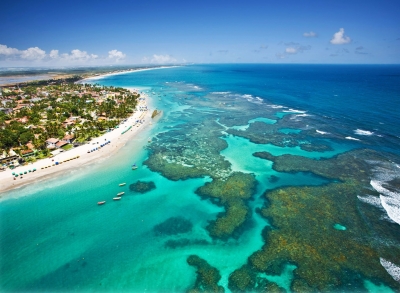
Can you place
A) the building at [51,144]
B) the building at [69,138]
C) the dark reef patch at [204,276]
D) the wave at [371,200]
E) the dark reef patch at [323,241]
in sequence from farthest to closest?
the building at [69,138], the building at [51,144], the wave at [371,200], the dark reef patch at [323,241], the dark reef patch at [204,276]

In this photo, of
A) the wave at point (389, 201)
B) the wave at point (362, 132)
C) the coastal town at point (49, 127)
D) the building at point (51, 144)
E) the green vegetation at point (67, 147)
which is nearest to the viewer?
the wave at point (389, 201)

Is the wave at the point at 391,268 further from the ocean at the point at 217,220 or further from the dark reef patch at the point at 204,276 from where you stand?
the dark reef patch at the point at 204,276

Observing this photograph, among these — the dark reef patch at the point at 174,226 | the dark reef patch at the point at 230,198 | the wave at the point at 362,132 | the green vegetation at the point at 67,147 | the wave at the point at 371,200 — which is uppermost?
the wave at the point at 362,132

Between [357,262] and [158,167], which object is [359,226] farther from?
[158,167]

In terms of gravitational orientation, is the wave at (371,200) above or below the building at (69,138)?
below

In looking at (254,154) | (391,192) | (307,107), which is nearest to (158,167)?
(254,154)

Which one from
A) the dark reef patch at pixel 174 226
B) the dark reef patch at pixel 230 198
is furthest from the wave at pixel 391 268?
the dark reef patch at pixel 174 226

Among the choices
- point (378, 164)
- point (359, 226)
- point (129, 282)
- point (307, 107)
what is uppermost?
point (307, 107)

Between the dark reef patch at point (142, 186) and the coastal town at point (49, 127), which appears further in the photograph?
the coastal town at point (49, 127)
